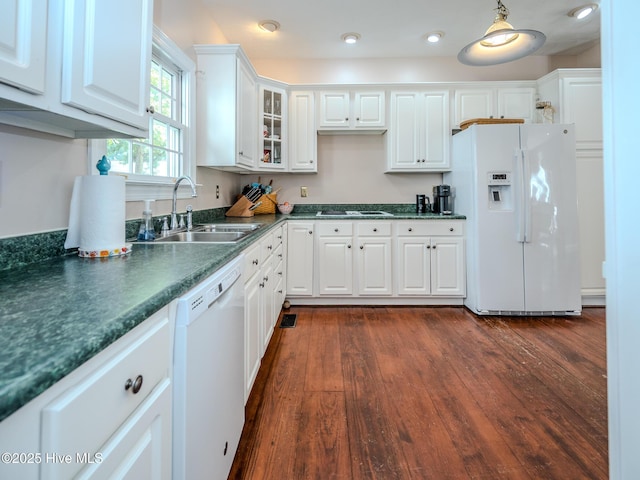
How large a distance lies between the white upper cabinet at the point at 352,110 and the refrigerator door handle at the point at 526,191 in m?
1.43

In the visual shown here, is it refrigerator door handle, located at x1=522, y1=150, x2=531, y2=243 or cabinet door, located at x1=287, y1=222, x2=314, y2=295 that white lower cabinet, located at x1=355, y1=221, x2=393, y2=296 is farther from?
refrigerator door handle, located at x1=522, y1=150, x2=531, y2=243

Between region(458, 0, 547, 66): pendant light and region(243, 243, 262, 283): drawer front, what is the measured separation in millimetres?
1830

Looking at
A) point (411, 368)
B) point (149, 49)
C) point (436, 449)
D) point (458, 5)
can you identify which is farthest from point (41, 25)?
point (458, 5)

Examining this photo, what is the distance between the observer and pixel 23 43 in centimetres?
74

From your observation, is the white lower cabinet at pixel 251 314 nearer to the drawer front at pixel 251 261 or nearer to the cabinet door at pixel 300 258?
the drawer front at pixel 251 261

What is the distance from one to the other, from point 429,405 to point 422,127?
2.85 metres

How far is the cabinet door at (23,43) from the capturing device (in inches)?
27.5

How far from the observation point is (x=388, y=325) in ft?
9.55

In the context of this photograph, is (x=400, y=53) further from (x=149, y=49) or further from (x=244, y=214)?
(x=149, y=49)

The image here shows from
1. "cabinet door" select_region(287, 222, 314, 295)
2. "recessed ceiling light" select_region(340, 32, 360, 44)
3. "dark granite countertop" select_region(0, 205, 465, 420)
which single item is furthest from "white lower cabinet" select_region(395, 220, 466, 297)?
"dark granite countertop" select_region(0, 205, 465, 420)

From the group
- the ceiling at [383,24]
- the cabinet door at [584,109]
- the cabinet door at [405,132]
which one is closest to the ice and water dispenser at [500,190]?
the cabinet door at [405,132]

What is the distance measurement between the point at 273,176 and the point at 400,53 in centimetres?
199

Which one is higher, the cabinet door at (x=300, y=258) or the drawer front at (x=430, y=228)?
the drawer front at (x=430, y=228)

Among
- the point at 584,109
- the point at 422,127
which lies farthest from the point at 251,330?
the point at 584,109
